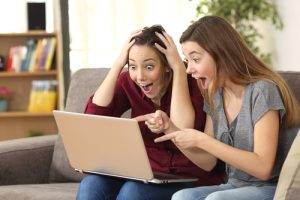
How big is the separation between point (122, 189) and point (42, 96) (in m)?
3.18

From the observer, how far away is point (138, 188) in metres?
2.15

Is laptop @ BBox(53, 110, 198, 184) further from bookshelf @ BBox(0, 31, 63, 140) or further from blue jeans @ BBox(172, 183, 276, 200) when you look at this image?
bookshelf @ BBox(0, 31, 63, 140)

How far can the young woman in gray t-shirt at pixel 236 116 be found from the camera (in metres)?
2.02

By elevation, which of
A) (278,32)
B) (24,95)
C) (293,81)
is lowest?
(24,95)

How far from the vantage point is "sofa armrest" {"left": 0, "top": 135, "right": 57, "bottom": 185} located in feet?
9.12

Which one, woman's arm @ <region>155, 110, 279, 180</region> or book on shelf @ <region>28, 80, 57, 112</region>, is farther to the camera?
book on shelf @ <region>28, 80, 57, 112</region>

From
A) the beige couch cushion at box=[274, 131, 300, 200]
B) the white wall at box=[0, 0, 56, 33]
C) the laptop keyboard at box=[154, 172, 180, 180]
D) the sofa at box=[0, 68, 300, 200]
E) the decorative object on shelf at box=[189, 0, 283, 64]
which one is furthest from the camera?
the white wall at box=[0, 0, 56, 33]

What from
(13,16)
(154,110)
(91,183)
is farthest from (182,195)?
(13,16)

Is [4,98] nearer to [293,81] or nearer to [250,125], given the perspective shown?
[293,81]

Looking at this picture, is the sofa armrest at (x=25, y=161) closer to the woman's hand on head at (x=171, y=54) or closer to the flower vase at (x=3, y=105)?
the woman's hand on head at (x=171, y=54)

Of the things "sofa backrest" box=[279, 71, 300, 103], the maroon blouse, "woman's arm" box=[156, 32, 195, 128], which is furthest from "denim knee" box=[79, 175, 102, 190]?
"sofa backrest" box=[279, 71, 300, 103]

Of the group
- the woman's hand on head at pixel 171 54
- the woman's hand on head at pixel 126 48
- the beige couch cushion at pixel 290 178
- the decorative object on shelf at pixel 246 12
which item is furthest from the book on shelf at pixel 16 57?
the beige couch cushion at pixel 290 178

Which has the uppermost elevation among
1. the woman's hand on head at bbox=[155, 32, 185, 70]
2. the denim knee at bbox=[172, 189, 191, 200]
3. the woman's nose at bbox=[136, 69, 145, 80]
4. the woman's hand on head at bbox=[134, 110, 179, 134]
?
the woman's hand on head at bbox=[155, 32, 185, 70]

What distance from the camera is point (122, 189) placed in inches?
86.0
